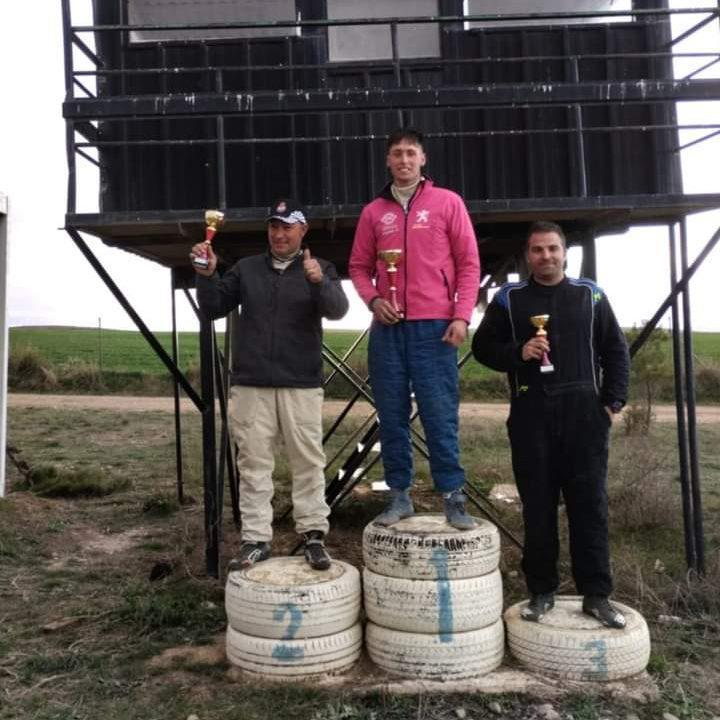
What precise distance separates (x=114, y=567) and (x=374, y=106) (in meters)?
4.76

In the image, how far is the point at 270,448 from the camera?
197 inches

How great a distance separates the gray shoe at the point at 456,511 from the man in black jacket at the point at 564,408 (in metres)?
0.36

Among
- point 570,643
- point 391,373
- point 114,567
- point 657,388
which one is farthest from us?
point 657,388

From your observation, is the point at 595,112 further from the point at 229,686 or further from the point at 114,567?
the point at 114,567

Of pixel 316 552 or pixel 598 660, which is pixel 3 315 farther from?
pixel 598 660

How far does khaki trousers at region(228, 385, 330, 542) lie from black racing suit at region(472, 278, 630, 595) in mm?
1242

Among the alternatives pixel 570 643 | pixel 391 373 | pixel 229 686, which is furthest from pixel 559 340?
pixel 229 686

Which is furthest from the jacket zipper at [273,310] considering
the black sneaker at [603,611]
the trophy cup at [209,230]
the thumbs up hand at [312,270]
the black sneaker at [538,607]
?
the black sneaker at [603,611]

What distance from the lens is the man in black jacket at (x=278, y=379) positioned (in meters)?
4.88

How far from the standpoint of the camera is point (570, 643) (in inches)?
175

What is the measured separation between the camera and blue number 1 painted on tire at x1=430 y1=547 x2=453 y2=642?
175 inches

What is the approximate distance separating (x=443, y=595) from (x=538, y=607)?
65 centimetres

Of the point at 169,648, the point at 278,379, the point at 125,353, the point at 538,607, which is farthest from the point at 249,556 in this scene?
the point at 125,353

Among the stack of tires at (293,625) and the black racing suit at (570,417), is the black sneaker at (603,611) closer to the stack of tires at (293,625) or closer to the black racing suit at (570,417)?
the black racing suit at (570,417)
